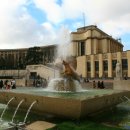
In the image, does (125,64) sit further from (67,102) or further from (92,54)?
(67,102)

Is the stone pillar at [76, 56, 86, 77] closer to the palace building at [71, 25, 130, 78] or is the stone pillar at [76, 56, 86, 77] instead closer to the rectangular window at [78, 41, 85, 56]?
the palace building at [71, 25, 130, 78]

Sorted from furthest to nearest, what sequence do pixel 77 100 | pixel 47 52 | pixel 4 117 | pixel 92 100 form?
pixel 47 52 < pixel 4 117 < pixel 92 100 < pixel 77 100

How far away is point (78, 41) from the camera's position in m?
82.2

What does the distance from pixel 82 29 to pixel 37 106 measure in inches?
3049

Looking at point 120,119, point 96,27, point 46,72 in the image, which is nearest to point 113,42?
point 96,27

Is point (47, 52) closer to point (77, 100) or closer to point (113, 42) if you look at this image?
point (113, 42)

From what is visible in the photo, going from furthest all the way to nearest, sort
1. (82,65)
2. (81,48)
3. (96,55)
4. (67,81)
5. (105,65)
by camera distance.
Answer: (81,48)
(82,65)
(96,55)
(105,65)
(67,81)

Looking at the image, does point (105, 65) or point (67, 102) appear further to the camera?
point (105, 65)

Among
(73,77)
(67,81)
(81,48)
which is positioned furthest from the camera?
(81,48)

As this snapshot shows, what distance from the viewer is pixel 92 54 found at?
6438 centimetres

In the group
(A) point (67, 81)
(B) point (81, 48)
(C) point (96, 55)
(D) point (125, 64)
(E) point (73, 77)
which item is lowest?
(A) point (67, 81)

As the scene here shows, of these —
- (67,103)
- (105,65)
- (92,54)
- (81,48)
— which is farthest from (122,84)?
(81,48)

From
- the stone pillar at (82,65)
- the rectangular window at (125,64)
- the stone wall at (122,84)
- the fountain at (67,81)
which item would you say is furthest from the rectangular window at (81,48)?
the fountain at (67,81)

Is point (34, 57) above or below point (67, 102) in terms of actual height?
above
